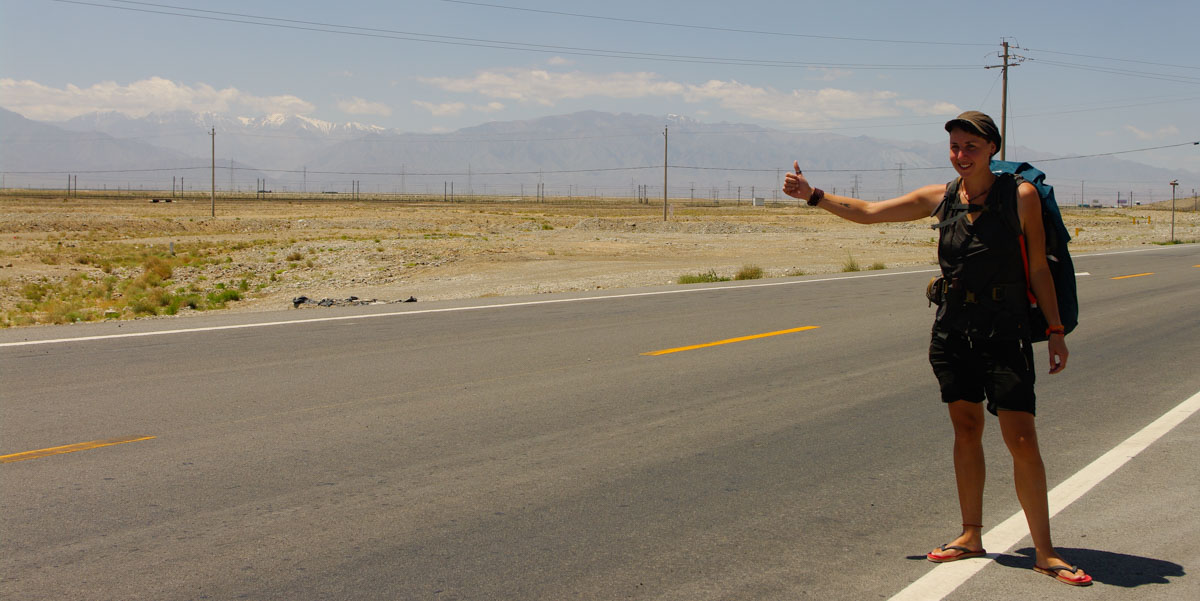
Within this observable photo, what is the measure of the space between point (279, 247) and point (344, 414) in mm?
35873

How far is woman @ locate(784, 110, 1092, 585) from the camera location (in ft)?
14.7

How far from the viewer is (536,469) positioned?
646cm

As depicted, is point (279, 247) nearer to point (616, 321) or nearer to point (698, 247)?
point (698, 247)

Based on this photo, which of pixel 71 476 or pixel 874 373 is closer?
pixel 71 476

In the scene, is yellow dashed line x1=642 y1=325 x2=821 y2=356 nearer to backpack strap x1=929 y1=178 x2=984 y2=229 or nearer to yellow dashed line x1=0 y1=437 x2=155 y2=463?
yellow dashed line x1=0 y1=437 x2=155 y2=463

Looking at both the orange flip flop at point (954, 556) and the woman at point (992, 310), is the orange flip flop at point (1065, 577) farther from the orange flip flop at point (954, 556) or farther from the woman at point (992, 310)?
the orange flip flop at point (954, 556)

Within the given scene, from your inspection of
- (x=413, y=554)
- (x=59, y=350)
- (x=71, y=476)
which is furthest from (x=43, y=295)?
(x=413, y=554)

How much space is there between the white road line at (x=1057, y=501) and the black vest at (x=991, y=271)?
1.13m

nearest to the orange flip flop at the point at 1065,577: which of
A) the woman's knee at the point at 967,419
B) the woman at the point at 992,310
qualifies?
the woman at the point at 992,310

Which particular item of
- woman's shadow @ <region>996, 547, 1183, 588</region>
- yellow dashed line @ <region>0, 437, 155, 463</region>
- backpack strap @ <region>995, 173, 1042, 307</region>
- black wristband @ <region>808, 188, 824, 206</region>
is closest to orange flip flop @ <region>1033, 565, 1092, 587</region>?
woman's shadow @ <region>996, 547, 1183, 588</region>

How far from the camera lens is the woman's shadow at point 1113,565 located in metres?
4.70

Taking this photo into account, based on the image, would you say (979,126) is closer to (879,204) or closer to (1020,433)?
(879,204)

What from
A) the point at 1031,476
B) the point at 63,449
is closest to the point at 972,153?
the point at 1031,476

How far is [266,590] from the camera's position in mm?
4539
